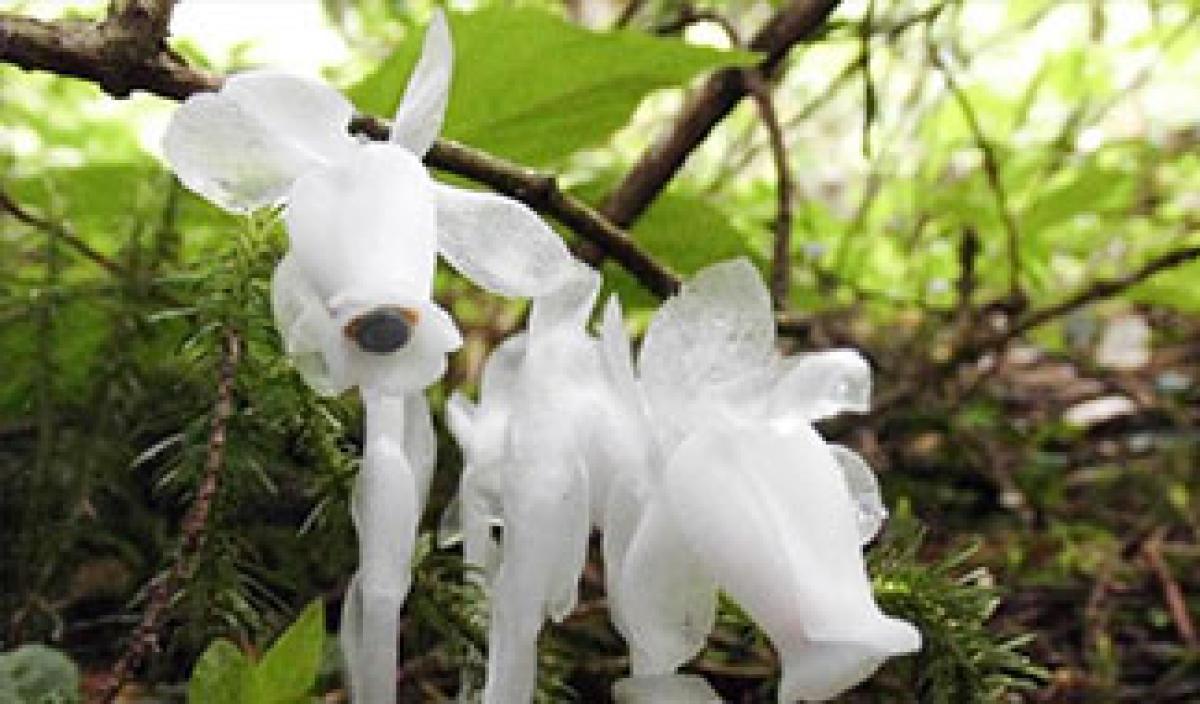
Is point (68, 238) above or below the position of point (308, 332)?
above

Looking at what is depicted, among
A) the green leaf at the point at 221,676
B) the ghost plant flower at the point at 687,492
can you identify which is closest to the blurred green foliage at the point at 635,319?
the green leaf at the point at 221,676

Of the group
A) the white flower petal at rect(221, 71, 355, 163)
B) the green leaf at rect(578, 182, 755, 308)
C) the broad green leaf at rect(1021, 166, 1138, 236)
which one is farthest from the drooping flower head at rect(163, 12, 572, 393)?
the broad green leaf at rect(1021, 166, 1138, 236)

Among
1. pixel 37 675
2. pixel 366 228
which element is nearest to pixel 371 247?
pixel 366 228

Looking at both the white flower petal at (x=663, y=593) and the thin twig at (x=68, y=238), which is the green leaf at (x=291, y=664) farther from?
the thin twig at (x=68, y=238)

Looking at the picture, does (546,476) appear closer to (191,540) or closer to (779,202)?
(191,540)

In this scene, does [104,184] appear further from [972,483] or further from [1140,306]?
[1140,306]

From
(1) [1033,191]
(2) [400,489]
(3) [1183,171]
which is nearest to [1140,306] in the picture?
(3) [1183,171]

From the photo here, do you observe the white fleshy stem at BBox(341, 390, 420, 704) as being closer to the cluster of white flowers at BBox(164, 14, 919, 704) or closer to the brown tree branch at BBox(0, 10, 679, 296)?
the cluster of white flowers at BBox(164, 14, 919, 704)
